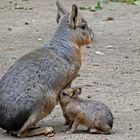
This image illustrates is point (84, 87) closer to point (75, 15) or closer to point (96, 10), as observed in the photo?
point (75, 15)

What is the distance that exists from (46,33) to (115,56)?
7.12 feet

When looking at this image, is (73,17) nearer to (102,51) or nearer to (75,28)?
(75,28)

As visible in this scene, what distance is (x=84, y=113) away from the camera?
6730 mm

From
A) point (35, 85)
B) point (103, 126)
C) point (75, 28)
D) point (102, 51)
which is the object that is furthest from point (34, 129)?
point (102, 51)

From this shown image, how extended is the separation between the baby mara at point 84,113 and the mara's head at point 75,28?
68 cm

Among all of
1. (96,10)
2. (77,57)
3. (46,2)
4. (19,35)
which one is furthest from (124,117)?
(46,2)

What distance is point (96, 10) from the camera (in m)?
14.9

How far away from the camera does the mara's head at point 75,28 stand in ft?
24.0

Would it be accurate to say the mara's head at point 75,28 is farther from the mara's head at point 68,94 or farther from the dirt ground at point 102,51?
the dirt ground at point 102,51

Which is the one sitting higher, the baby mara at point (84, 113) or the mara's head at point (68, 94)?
the mara's head at point (68, 94)

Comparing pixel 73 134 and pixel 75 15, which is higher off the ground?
pixel 75 15

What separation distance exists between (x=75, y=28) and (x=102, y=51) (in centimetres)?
352

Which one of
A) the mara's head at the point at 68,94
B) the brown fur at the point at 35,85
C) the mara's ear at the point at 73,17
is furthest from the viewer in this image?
the mara's ear at the point at 73,17

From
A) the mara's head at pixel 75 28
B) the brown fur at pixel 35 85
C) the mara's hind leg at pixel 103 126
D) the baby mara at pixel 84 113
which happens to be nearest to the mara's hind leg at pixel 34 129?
the brown fur at pixel 35 85
